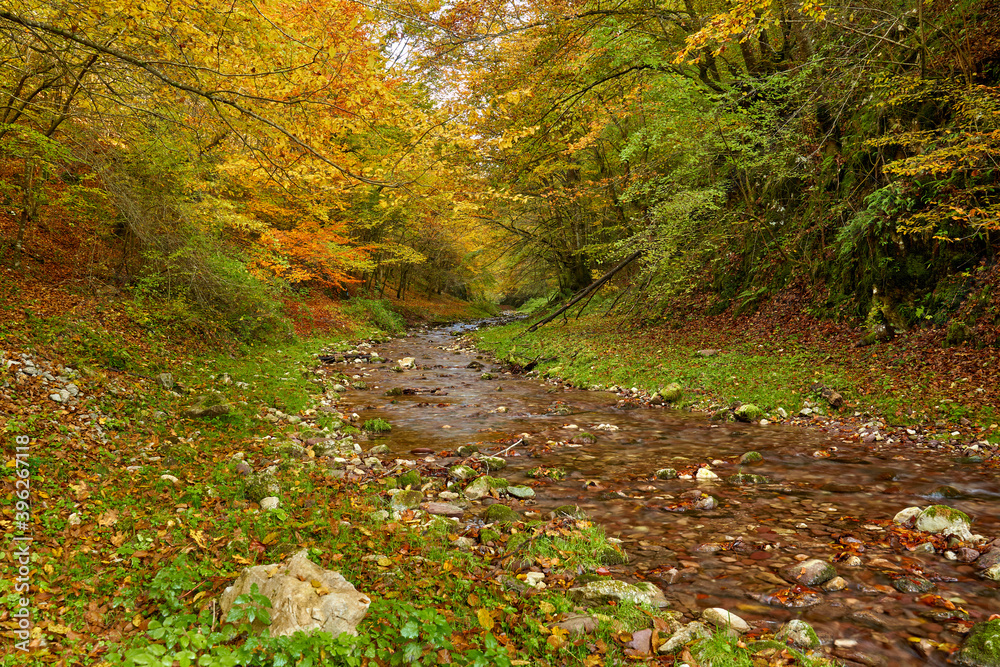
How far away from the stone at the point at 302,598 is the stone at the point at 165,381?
5533mm

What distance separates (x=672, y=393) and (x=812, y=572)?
6562 mm

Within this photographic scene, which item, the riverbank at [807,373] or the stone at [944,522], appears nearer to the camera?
the stone at [944,522]

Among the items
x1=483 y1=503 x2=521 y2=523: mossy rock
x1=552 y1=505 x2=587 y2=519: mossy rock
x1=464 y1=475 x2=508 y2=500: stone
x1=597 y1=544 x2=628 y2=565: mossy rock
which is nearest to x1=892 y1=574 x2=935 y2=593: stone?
x1=597 y1=544 x2=628 y2=565: mossy rock

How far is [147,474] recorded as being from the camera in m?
4.89

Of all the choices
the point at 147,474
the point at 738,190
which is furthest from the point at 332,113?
the point at 738,190

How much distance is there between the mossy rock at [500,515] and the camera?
4812 millimetres

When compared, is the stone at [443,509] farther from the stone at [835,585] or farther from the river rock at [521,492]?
the stone at [835,585]

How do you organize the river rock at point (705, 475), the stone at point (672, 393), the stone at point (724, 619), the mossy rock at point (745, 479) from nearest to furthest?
the stone at point (724, 619), the mossy rock at point (745, 479), the river rock at point (705, 475), the stone at point (672, 393)

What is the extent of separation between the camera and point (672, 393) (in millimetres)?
10203

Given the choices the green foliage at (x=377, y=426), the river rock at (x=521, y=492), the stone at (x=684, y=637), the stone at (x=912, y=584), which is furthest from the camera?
the green foliage at (x=377, y=426)

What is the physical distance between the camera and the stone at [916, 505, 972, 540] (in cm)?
430

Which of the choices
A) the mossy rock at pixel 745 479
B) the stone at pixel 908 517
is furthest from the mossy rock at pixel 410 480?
the stone at pixel 908 517

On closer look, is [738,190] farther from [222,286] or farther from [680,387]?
[222,286]

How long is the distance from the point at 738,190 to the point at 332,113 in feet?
42.6
